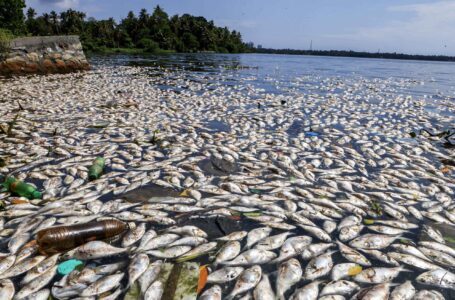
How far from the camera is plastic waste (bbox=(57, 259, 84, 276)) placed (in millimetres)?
2986

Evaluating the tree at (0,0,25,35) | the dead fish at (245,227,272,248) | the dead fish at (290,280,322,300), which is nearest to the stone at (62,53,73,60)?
the tree at (0,0,25,35)

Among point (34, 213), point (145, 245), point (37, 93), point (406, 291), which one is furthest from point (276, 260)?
point (37, 93)

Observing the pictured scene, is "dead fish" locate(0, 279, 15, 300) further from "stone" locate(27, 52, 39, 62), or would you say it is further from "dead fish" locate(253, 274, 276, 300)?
"stone" locate(27, 52, 39, 62)

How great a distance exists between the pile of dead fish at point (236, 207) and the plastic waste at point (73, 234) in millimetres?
88

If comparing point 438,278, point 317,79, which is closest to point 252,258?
point 438,278

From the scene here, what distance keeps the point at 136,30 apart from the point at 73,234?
104 meters

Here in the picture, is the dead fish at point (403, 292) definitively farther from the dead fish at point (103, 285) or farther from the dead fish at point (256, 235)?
the dead fish at point (103, 285)

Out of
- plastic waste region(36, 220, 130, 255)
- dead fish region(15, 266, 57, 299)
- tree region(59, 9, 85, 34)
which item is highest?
tree region(59, 9, 85, 34)

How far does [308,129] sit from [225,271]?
6190 millimetres

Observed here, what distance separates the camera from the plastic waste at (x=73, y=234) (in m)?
3.23

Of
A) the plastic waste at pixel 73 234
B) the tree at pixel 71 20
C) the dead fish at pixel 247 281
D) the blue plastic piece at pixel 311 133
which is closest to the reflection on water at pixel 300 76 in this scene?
the blue plastic piece at pixel 311 133

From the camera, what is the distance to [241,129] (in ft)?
27.3

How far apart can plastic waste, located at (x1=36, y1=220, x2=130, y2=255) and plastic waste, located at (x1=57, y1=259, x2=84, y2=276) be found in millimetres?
220

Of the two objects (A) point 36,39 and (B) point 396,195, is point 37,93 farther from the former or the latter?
(B) point 396,195
